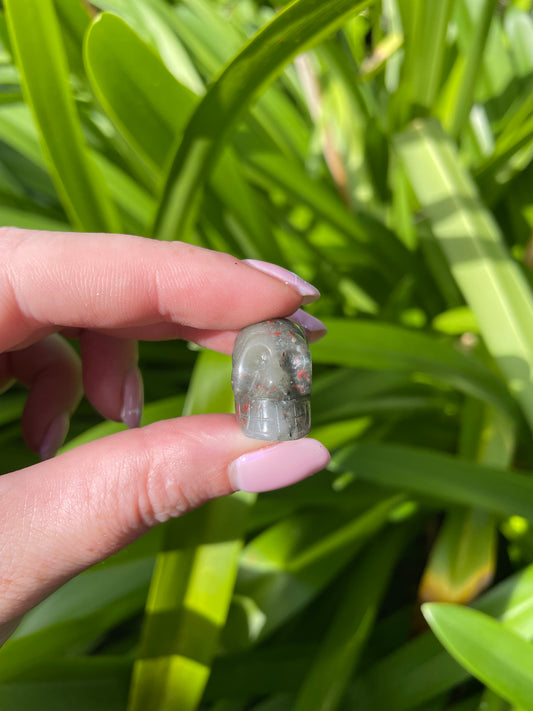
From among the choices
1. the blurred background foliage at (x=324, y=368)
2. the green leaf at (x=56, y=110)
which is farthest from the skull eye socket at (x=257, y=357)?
the green leaf at (x=56, y=110)

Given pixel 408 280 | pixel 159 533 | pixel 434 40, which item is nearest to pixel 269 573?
pixel 159 533

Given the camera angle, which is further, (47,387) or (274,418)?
(47,387)

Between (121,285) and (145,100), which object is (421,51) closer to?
(145,100)

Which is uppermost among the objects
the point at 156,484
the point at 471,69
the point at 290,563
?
the point at 471,69

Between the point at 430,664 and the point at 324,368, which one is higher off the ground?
the point at 324,368

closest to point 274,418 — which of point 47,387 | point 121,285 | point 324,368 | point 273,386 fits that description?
point 273,386

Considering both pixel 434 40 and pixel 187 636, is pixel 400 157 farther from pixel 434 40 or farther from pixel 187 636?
pixel 187 636
